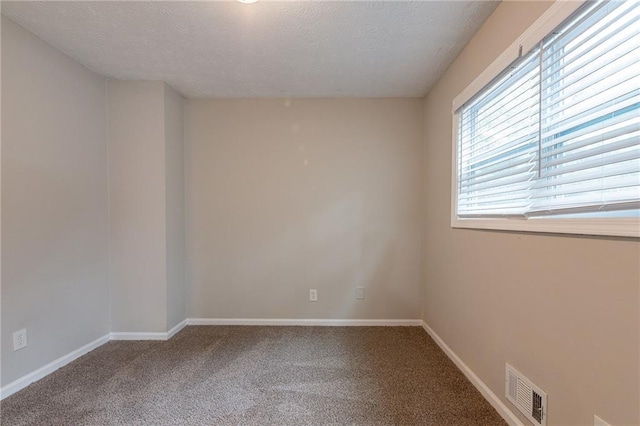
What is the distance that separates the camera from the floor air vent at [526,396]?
1.30 meters

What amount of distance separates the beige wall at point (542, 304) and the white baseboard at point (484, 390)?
0.05 metres

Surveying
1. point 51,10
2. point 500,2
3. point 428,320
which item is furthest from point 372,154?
point 51,10

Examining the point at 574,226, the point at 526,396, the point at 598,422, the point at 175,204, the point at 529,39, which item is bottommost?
the point at 526,396

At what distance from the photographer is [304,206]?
3.03 metres

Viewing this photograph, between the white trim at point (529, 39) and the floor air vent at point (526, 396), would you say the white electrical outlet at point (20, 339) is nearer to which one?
the floor air vent at point (526, 396)

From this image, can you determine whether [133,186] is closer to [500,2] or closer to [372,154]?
[372,154]

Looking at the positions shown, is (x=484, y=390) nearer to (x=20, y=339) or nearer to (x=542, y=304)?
(x=542, y=304)

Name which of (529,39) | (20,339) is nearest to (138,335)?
(20,339)

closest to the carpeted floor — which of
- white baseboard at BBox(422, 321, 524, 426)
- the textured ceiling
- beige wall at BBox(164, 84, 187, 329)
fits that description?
white baseboard at BBox(422, 321, 524, 426)

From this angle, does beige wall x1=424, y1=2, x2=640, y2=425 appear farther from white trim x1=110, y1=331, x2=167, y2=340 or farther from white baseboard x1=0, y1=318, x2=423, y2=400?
white trim x1=110, y1=331, x2=167, y2=340

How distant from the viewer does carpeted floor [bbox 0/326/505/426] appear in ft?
5.35

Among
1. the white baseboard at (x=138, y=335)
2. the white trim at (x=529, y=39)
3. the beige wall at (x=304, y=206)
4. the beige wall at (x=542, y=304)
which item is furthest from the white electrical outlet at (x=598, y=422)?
the white baseboard at (x=138, y=335)

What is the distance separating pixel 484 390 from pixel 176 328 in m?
2.65

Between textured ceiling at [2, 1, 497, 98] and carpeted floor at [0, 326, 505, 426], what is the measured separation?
7.70ft
